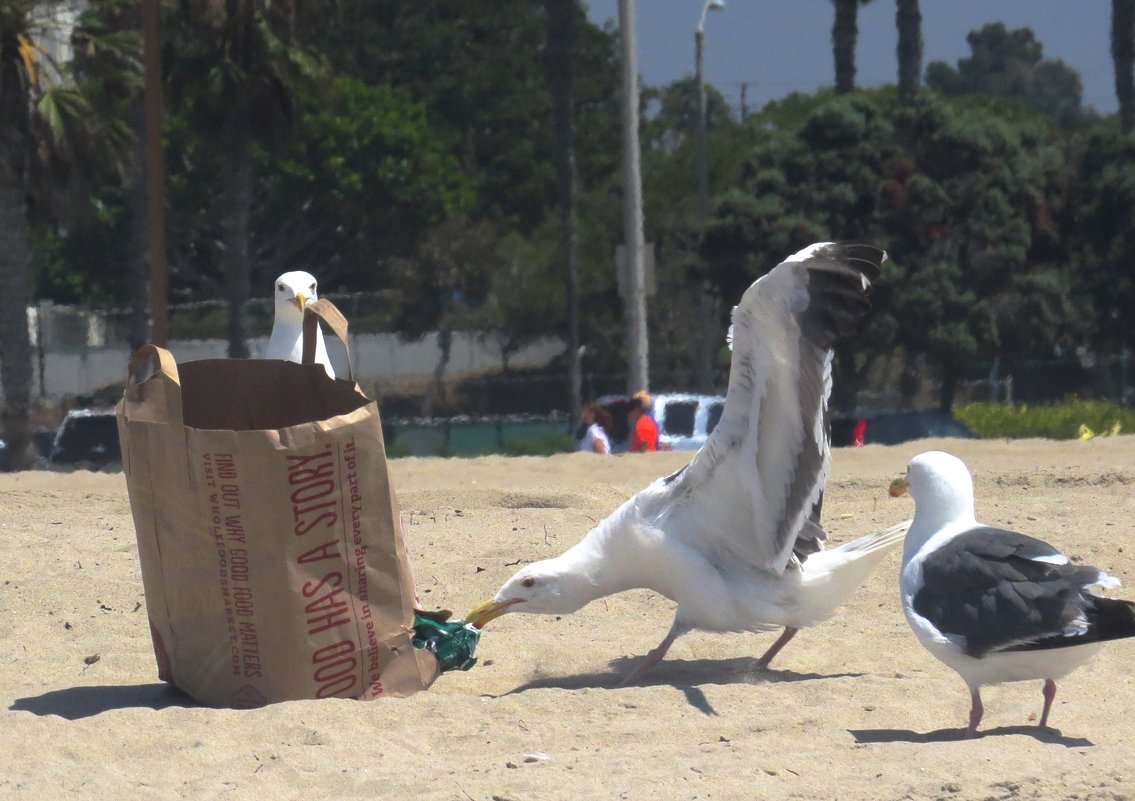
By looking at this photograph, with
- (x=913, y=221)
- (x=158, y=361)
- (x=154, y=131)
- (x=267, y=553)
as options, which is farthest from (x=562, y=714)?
(x=913, y=221)

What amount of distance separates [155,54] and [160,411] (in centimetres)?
1509

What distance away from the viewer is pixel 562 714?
4.88 meters

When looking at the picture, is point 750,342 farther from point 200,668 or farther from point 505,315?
point 505,315

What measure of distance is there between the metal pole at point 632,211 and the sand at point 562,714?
8.78 meters

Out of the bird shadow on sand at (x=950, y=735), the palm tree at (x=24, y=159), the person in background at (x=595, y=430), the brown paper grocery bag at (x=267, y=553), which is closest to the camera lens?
the bird shadow on sand at (x=950, y=735)

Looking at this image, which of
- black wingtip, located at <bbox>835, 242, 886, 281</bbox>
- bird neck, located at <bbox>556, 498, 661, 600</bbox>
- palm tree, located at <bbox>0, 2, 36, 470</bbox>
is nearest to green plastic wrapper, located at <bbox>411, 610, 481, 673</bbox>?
bird neck, located at <bbox>556, 498, 661, 600</bbox>

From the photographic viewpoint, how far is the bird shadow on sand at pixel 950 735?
14.5ft

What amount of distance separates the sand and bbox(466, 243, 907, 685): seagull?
281 mm

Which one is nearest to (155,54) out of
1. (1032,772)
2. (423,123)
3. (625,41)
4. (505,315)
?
(625,41)

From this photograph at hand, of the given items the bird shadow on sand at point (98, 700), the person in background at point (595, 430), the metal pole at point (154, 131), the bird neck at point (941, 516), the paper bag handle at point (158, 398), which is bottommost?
the person in background at point (595, 430)

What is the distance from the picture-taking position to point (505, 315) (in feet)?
105

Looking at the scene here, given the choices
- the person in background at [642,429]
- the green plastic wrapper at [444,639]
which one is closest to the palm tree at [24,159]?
the person in background at [642,429]

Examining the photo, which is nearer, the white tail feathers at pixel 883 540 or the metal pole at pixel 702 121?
the white tail feathers at pixel 883 540

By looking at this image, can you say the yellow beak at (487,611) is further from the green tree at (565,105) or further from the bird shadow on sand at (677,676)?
the green tree at (565,105)
